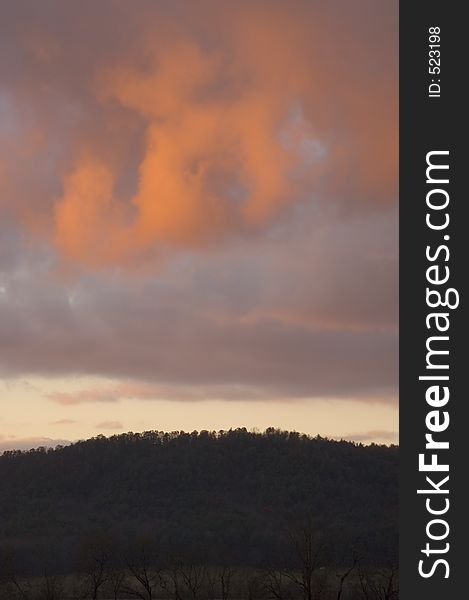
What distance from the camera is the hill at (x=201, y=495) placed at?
393 ft

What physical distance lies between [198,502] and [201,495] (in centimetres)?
133

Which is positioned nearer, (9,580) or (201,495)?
(9,580)

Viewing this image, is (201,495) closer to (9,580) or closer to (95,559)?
(95,559)

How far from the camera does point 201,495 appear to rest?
490 ft

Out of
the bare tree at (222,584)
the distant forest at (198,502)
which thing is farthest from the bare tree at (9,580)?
the bare tree at (222,584)

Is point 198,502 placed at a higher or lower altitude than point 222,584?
higher

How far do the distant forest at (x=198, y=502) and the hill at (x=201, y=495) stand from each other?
0.74ft

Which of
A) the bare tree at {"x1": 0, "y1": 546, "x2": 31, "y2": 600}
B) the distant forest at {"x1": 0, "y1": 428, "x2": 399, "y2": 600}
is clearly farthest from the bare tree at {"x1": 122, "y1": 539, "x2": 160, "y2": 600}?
the bare tree at {"x1": 0, "y1": 546, "x2": 31, "y2": 600}

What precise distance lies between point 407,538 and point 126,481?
141m

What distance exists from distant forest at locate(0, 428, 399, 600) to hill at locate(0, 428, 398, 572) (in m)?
0.23

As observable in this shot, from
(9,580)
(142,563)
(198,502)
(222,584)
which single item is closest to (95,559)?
(142,563)

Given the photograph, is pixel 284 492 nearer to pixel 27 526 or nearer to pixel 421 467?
pixel 27 526

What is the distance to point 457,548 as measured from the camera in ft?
60.5

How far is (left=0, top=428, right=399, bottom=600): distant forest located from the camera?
4363 inches
